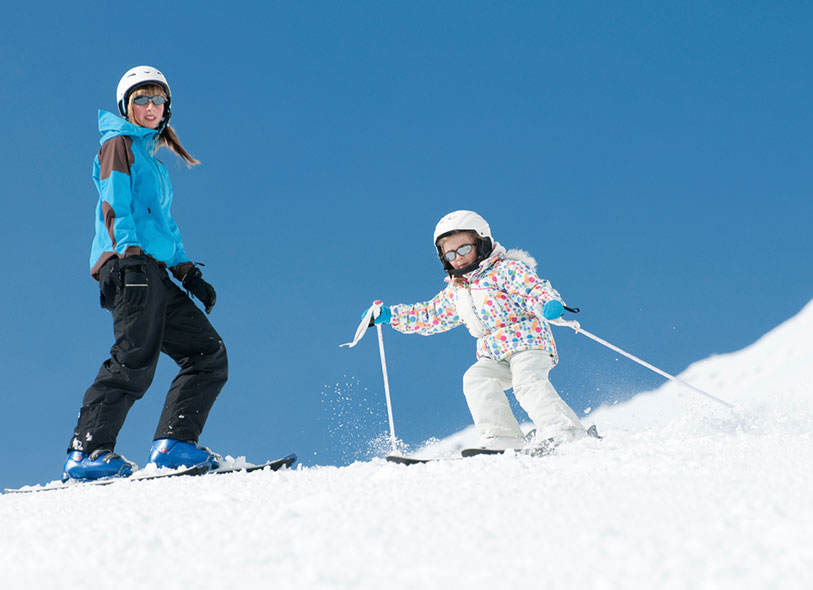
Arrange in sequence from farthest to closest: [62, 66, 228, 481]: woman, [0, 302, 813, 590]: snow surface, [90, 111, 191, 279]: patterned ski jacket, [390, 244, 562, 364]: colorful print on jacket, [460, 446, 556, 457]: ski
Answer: [390, 244, 562, 364]: colorful print on jacket < [90, 111, 191, 279]: patterned ski jacket < [62, 66, 228, 481]: woman < [460, 446, 556, 457]: ski < [0, 302, 813, 590]: snow surface

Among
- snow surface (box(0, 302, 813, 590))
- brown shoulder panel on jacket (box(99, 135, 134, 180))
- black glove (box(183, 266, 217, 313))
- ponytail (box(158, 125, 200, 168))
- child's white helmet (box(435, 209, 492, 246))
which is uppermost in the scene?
ponytail (box(158, 125, 200, 168))

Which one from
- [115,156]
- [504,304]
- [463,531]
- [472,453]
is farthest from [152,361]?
[463,531]

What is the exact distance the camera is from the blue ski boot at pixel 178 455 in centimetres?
444

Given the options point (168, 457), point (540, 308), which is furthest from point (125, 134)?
point (540, 308)

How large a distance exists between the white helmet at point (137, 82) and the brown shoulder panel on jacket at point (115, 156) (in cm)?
35

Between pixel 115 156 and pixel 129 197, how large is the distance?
0.93ft

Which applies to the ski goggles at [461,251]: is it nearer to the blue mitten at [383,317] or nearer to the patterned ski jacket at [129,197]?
the blue mitten at [383,317]

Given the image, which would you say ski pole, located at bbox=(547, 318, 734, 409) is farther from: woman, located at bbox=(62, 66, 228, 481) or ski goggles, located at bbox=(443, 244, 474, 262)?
woman, located at bbox=(62, 66, 228, 481)

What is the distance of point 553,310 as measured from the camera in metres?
4.43

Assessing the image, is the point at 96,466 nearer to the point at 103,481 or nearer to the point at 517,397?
the point at 103,481

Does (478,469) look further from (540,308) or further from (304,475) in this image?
(540,308)

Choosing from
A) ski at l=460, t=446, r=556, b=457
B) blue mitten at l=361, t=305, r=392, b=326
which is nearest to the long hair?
blue mitten at l=361, t=305, r=392, b=326

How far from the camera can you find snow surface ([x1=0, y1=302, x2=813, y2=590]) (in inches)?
60.5

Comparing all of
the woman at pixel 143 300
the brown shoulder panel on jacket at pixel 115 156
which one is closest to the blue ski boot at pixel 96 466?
the woman at pixel 143 300
